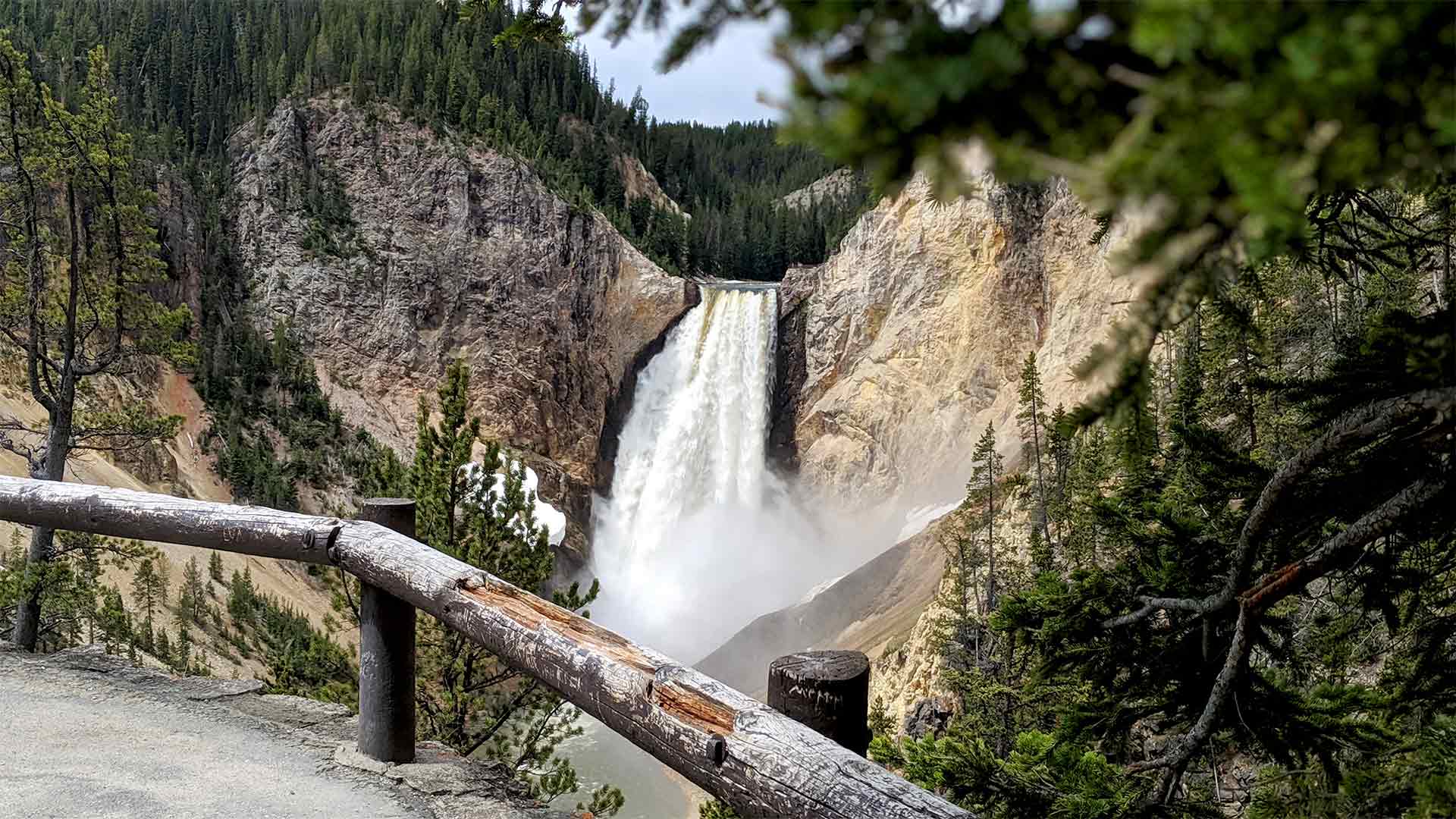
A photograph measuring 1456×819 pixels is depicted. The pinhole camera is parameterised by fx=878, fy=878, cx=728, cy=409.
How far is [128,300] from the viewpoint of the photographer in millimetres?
8547

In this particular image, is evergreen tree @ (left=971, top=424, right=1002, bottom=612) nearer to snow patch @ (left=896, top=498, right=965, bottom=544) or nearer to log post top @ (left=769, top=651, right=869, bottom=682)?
snow patch @ (left=896, top=498, right=965, bottom=544)

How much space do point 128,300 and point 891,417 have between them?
28656 millimetres

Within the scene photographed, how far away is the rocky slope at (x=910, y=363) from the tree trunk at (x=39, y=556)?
60.9 ft

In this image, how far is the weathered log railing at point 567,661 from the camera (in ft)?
7.11

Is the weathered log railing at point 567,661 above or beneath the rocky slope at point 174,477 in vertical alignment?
above

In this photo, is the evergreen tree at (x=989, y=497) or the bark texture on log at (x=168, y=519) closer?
the bark texture on log at (x=168, y=519)

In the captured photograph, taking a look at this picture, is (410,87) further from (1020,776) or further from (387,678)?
(1020,776)

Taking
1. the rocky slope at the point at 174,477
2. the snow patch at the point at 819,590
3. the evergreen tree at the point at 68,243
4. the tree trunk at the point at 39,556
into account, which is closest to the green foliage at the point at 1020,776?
the tree trunk at the point at 39,556

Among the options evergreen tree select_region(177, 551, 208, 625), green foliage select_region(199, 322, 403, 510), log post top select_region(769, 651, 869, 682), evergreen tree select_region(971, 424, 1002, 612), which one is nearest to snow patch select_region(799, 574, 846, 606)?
evergreen tree select_region(971, 424, 1002, 612)

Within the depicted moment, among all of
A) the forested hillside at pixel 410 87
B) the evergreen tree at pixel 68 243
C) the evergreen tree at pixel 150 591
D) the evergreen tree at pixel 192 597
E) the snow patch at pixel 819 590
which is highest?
the forested hillside at pixel 410 87

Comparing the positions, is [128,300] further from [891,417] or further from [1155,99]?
[891,417]

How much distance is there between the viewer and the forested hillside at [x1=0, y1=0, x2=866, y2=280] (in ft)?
143

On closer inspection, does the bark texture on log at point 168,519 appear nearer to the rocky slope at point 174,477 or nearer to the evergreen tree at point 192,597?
the rocky slope at point 174,477

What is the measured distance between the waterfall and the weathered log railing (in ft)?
98.1
